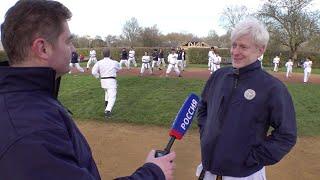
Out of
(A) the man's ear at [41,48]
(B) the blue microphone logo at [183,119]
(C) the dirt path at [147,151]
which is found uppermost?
(A) the man's ear at [41,48]

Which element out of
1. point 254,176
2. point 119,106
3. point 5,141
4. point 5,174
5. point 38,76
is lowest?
point 119,106

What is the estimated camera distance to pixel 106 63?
12883mm

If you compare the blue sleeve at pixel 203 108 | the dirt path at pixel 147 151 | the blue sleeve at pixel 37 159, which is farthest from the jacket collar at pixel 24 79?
the dirt path at pixel 147 151

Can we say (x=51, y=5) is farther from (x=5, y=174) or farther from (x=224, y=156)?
(x=224, y=156)

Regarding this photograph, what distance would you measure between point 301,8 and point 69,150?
54707mm

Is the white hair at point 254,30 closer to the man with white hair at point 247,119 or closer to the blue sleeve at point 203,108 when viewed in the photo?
the man with white hair at point 247,119

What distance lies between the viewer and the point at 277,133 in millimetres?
3566

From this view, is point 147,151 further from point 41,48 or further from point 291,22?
point 291,22

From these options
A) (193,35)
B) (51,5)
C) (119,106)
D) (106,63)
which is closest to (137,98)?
(119,106)

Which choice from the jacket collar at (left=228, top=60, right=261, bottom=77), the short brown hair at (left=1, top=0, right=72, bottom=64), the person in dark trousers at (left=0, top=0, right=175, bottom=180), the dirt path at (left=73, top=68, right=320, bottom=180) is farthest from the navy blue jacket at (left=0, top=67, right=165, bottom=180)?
the dirt path at (left=73, top=68, right=320, bottom=180)

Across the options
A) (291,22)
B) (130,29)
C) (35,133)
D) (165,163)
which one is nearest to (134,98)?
(165,163)

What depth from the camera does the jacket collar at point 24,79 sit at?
1873 mm

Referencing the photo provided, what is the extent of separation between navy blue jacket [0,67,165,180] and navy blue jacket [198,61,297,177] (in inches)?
71.5

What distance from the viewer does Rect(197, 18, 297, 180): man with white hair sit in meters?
3.53
